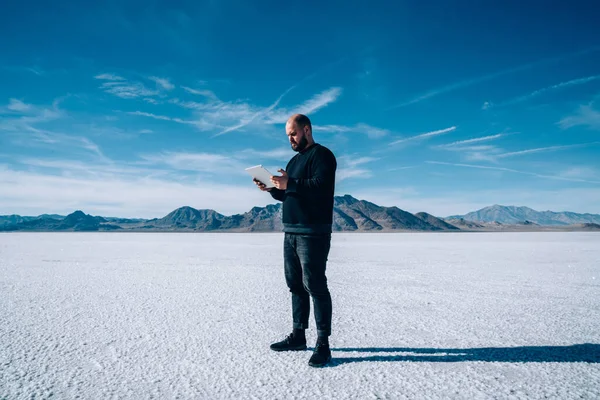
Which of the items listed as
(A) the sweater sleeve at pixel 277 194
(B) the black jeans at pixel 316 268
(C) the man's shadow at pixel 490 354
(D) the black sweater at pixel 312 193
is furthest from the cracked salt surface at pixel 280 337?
(A) the sweater sleeve at pixel 277 194

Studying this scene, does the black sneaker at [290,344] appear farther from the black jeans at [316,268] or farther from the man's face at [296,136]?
the man's face at [296,136]

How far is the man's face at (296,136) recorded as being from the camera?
271 centimetres

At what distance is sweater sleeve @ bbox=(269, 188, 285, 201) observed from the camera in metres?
2.75

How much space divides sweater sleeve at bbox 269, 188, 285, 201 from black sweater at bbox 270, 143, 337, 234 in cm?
8

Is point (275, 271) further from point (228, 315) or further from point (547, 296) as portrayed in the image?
point (547, 296)

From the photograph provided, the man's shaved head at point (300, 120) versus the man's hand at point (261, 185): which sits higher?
the man's shaved head at point (300, 120)

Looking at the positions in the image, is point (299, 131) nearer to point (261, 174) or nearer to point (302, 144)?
point (302, 144)

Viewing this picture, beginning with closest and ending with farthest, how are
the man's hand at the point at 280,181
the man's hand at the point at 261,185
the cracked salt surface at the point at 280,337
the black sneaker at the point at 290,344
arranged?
the cracked salt surface at the point at 280,337
the man's hand at the point at 280,181
the man's hand at the point at 261,185
the black sneaker at the point at 290,344

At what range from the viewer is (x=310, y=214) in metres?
2.59

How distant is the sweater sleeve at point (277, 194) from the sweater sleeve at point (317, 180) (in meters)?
0.20

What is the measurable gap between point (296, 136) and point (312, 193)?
18.6 inches

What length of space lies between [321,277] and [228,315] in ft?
6.35

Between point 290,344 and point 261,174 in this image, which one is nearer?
point 261,174

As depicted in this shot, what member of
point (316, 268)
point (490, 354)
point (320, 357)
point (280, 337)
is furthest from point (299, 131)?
point (490, 354)
